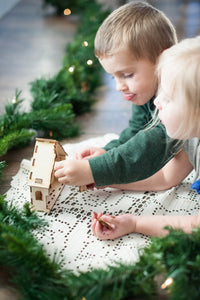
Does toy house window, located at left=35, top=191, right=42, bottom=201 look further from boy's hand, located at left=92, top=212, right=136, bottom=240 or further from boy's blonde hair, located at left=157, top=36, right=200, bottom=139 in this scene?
boy's blonde hair, located at left=157, top=36, right=200, bottom=139

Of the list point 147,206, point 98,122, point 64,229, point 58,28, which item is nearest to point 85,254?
point 64,229

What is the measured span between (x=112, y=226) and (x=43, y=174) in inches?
8.8

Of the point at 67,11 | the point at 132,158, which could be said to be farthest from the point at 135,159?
the point at 67,11

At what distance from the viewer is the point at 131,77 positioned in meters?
1.03

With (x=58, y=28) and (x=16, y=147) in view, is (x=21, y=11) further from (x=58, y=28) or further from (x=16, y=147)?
(x=16, y=147)

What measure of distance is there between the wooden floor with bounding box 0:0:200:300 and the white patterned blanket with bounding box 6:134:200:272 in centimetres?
14

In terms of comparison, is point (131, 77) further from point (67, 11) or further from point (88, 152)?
point (67, 11)

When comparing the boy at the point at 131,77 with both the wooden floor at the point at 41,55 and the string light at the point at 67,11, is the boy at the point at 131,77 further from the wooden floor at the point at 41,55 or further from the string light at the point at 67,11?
the string light at the point at 67,11

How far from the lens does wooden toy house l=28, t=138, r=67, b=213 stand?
38.9 inches

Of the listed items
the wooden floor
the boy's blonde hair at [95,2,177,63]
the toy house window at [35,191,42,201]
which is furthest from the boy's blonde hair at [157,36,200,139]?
the wooden floor

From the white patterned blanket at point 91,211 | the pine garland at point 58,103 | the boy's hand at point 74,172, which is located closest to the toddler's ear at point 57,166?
the boy's hand at point 74,172

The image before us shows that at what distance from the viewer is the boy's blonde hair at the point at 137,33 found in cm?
99

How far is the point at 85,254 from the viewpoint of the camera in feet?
3.03

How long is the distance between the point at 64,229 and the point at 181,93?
46cm
